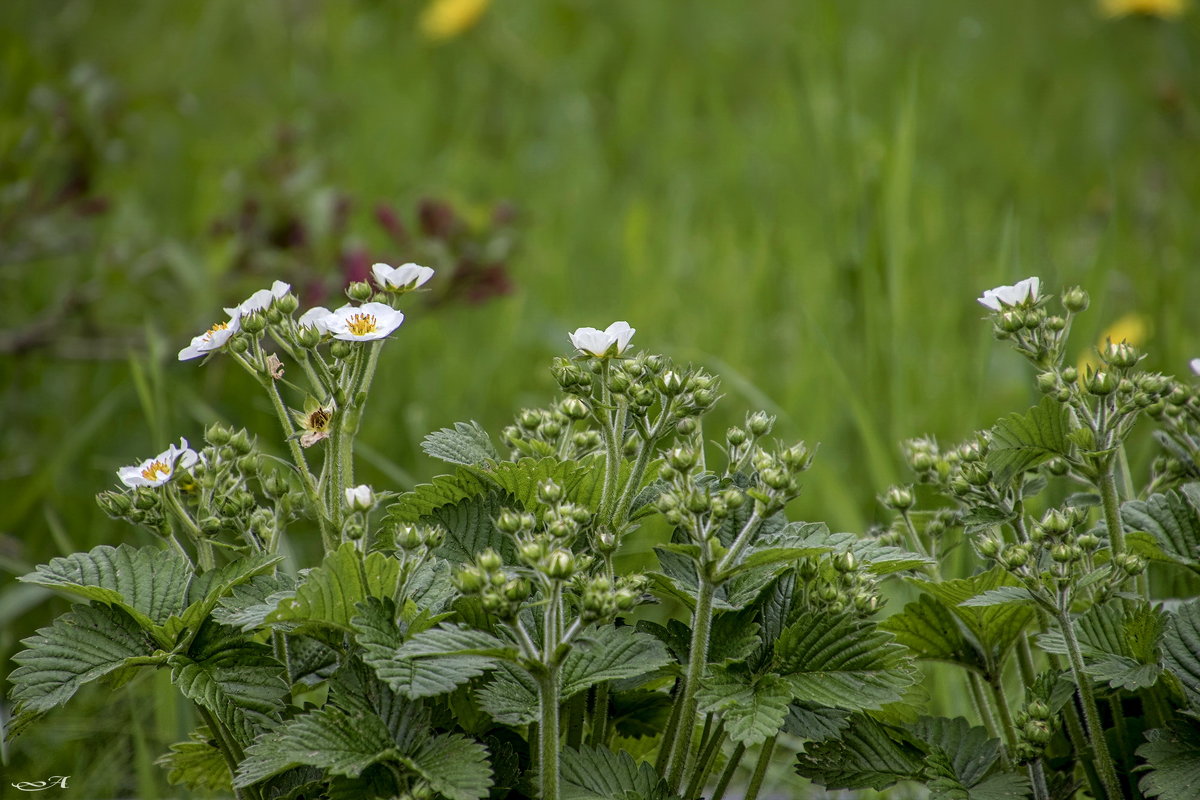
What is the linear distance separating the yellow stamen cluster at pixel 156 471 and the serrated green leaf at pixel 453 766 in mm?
334

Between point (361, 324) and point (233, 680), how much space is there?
1.07ft

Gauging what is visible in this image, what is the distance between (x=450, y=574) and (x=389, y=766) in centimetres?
A: 17

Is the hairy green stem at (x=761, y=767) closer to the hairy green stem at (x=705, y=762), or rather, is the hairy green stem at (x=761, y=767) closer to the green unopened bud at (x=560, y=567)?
the hairy green stem at (x=705, y=762)

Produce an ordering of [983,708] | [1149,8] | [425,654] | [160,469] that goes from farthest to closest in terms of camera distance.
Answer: [1149,8]
[983,708]
[160,469]
[425,654]

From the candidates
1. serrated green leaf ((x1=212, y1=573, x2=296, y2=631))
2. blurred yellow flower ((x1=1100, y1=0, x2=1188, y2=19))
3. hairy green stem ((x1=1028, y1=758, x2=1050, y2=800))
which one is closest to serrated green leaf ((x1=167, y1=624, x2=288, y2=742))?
serrated green leaf ((x1=212, y1=573, x2=296, y2=631))

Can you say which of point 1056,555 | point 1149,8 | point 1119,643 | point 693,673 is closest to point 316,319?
point 693,673

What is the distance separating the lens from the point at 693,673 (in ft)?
3.16

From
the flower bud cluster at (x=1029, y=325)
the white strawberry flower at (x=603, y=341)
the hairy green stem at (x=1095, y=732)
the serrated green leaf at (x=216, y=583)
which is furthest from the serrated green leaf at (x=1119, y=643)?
the serrated green leaf at (x=216, y=583)

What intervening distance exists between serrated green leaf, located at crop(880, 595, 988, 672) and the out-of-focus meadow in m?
0.73

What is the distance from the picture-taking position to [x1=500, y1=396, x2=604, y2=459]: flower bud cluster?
1.07 m

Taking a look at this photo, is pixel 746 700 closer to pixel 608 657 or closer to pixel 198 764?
pixel 608 657

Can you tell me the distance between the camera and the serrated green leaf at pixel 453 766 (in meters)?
0.87

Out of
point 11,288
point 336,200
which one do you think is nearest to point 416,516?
point 336,200

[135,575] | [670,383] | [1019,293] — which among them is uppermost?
[1019,293]
